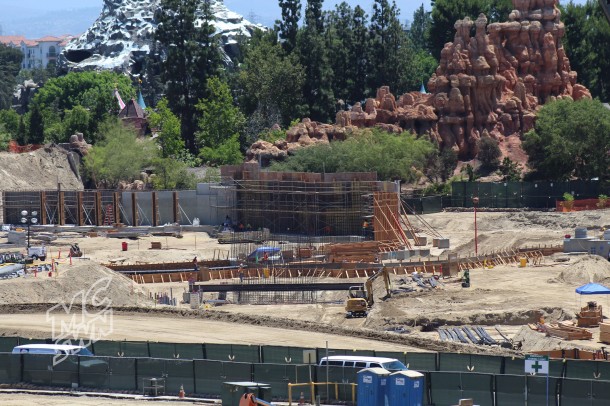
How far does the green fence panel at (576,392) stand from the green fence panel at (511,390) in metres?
1.10

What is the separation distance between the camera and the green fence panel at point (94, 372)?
43844 millimetres

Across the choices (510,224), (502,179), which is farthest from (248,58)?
(510,224)

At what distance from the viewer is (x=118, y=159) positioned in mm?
124562

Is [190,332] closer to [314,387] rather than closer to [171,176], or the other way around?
[314,387]

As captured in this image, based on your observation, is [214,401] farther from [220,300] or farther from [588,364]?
[220,300]

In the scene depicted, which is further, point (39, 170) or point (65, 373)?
point (39, 170)

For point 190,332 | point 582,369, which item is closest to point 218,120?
point 190,332

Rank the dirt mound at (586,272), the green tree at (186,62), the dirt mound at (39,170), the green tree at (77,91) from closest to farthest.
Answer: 1. the dirt mound at (586,272)
2. the dirt mound at (39,170)
3. the green tree at (186,62)
4. the green tree at (77,91)

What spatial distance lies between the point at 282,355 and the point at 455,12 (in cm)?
10682

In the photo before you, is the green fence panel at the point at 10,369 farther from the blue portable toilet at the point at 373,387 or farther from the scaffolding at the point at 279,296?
the scaffolding at the point at 279,296

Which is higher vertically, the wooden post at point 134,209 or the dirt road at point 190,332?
the wooden post at point 134,209

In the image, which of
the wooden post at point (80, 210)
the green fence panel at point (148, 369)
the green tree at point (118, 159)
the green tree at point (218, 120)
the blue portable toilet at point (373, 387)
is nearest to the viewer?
the blue portable toilet at point (373, 387)

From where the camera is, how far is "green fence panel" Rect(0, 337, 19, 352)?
4744 cm

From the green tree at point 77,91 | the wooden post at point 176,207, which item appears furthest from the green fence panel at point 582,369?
the green tree at point 77,91
